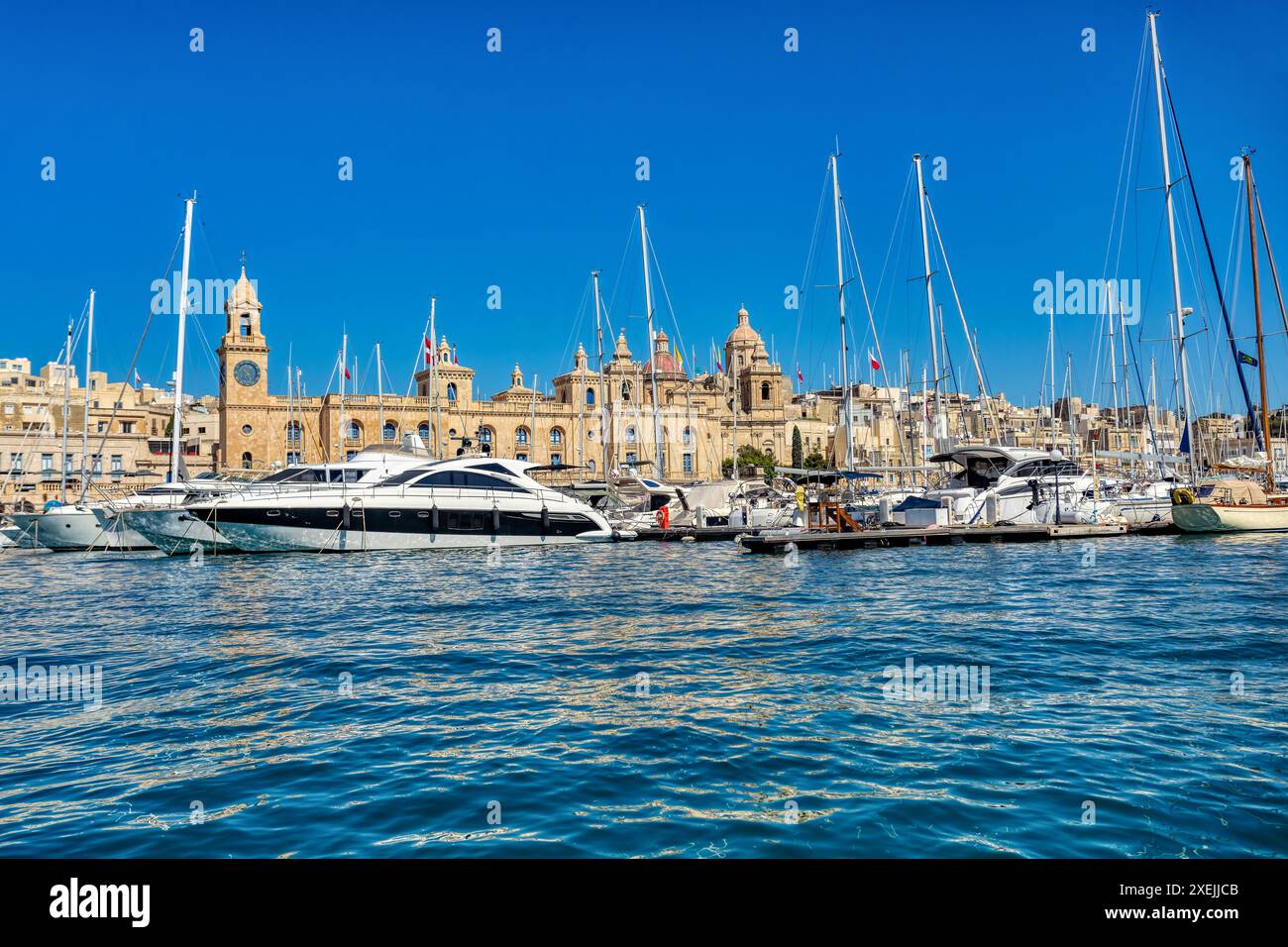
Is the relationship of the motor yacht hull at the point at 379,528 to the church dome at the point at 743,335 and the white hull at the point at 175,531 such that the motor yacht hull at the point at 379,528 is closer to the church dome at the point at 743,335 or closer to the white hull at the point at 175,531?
the white hull at the point at 175,531

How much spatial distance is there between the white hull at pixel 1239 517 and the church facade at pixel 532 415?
28971 millimetres

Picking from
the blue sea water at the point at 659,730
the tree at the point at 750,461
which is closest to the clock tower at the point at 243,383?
the tree at the point at 750,461

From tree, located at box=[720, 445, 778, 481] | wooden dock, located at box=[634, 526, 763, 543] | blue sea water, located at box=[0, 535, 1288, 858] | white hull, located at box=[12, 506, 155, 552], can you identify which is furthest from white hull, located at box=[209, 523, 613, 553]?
tree, located at box=[720, 445, 778, 481]

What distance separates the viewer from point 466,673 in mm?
10578

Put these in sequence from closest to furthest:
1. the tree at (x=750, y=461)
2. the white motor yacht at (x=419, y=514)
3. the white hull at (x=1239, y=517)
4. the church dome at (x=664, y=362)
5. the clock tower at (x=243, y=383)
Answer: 1. the white motor yacht at (x=419, y=514)
2. the white hull at (x=1239, y=517)
3. the clock tower at (x=243, y=383)
4. the tree at (x=750, y=461)
5. the church dome at (x=664, y=362)

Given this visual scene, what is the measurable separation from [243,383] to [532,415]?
21033mm

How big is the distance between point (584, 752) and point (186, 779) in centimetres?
283

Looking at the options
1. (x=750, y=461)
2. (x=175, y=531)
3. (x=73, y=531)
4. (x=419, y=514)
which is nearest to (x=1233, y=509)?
(x=419, y=514)

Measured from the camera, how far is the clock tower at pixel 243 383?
69.5 m

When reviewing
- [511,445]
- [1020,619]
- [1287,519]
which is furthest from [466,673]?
[511,445]

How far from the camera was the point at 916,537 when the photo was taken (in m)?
28.4

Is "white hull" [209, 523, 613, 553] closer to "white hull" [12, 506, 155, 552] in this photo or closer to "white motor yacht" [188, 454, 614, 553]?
"white motor yacht" [188, 454, 614, 553]

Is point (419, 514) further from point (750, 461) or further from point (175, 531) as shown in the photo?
point (750, 461)
